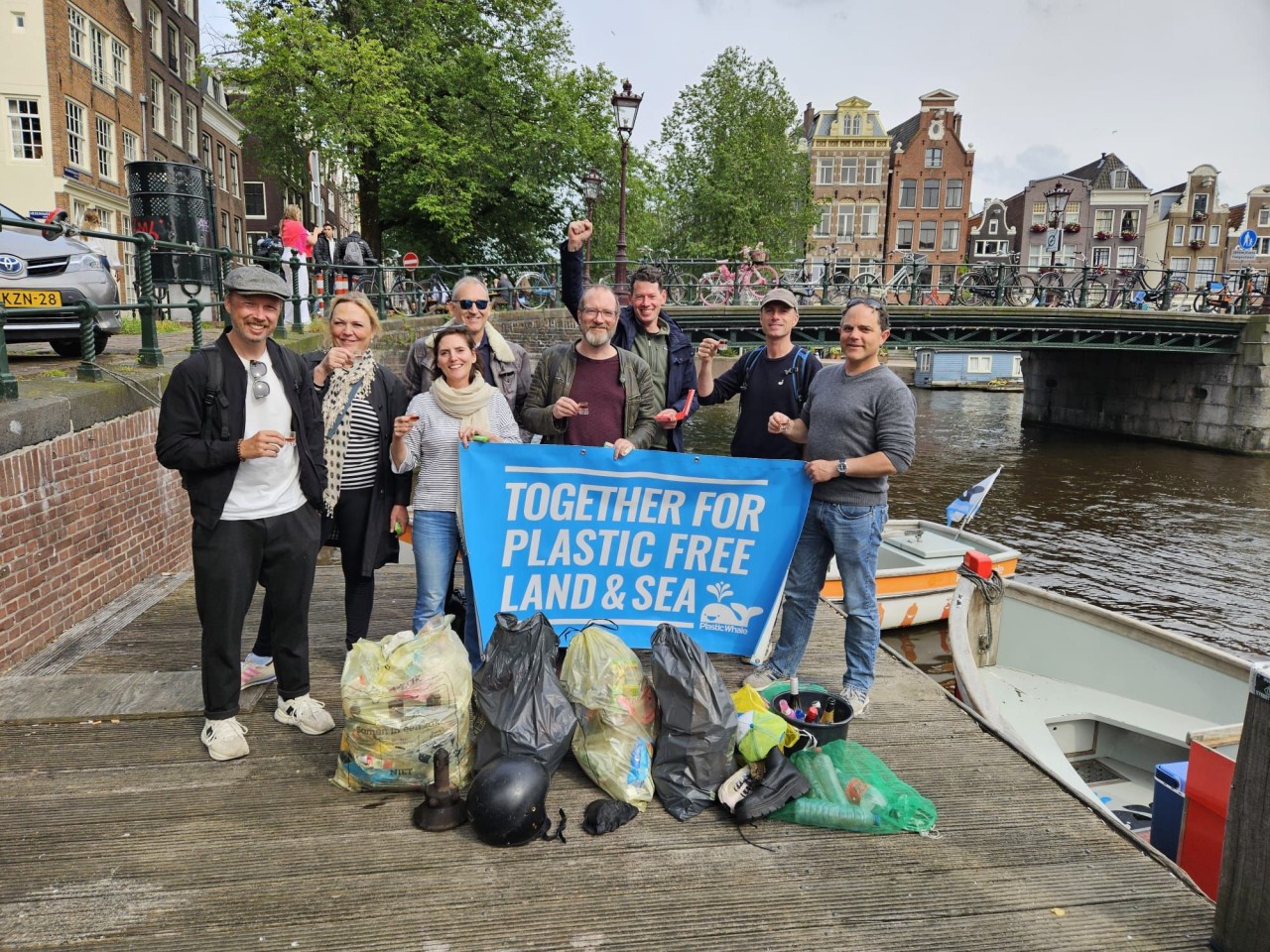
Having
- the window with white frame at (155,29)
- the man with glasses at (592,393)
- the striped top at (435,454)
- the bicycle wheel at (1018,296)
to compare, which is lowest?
the striped top at (435,454)

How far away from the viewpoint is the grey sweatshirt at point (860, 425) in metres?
3.97

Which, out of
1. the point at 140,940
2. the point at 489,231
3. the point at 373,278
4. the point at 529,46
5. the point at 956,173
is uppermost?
the point at 956,173

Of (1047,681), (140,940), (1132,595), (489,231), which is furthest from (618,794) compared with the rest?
(489,231)

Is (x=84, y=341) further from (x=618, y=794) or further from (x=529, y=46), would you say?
(x=529, y=46)

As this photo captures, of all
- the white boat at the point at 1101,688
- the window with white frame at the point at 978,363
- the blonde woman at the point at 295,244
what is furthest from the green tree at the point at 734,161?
the white boat at the point at 1101,688

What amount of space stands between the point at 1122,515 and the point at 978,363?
1449 inches

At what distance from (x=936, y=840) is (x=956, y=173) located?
65875 millimetres

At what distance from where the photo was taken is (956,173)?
60.7 metres

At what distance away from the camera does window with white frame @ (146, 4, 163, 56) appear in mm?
31938

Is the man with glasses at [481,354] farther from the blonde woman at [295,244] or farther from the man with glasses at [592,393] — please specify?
the blonde woman at [295,244]

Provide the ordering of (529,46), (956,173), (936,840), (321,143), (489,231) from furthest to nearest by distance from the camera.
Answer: (956,173)
(489,231)
(529,46)
(321,143)
(936,840)

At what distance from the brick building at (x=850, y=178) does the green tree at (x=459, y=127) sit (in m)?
39.6

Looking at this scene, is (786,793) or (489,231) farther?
(489,231)

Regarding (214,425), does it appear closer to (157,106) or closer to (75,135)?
(75,135)
